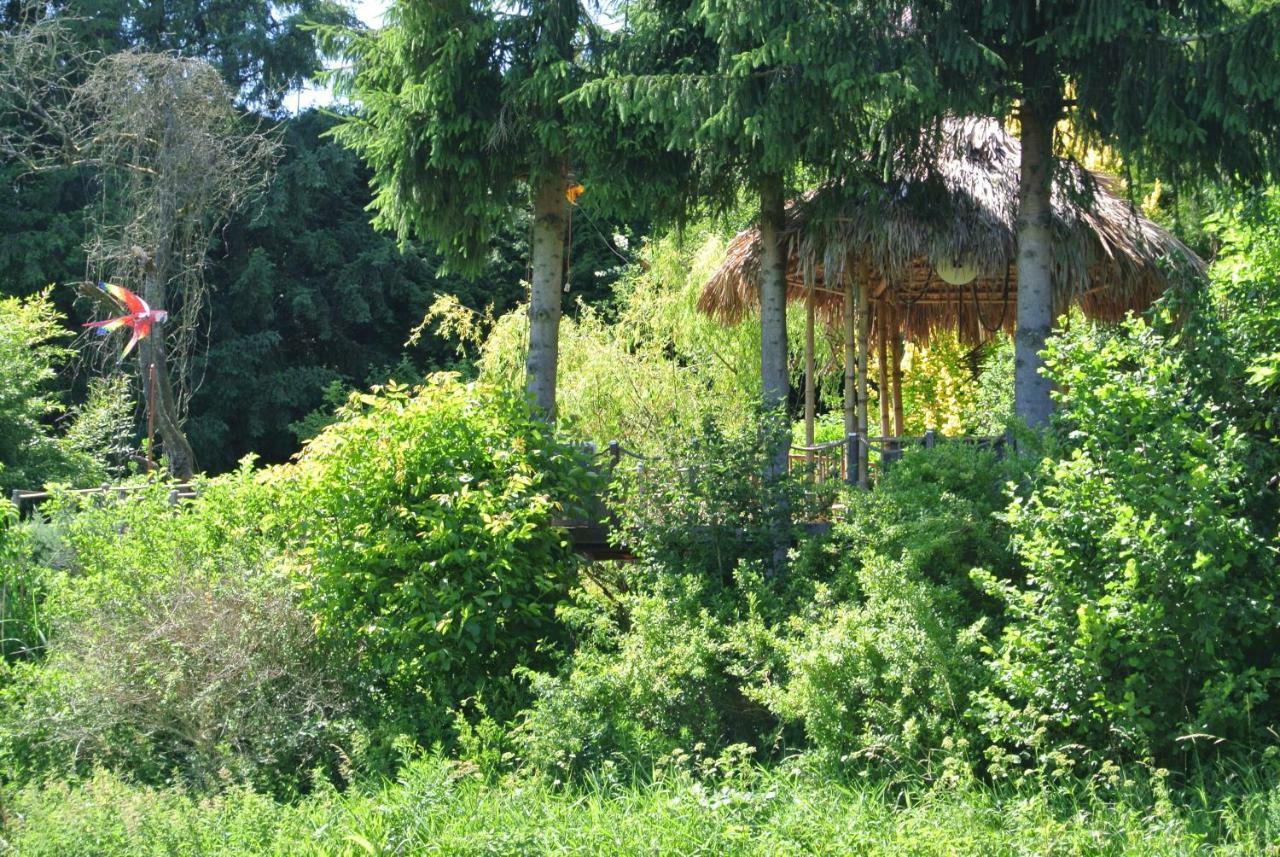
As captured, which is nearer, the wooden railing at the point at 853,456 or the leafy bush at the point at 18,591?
the wooden railing at the point at 853,456

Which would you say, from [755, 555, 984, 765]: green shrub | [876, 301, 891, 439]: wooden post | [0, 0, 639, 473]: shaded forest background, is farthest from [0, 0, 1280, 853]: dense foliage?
[0, 0, 639, 473]: shaded forest background

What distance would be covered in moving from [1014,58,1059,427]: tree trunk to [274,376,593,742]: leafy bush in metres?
3.58

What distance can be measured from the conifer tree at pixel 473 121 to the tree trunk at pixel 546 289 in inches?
0.4

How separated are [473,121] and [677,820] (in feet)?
21.2

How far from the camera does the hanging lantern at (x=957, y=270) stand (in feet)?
38.1

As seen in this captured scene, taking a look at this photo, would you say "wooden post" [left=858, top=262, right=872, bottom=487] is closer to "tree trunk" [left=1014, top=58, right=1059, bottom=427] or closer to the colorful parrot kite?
"tree trunk" [left=1014, top=58, right=1059, bottom=427]

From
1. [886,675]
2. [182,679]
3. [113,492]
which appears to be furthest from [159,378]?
[886,675]

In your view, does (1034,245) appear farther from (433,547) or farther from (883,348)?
(883,348)

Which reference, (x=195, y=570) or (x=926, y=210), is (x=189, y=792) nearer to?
(x=195, y=570)

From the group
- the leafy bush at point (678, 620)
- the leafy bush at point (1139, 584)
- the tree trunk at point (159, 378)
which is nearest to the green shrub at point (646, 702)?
the leafy bush at point (678, 620)

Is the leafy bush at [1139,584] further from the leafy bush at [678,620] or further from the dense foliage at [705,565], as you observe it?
the leafy bush at [678,620]

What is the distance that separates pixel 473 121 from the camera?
10523mm

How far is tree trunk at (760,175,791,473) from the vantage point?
10.8 m

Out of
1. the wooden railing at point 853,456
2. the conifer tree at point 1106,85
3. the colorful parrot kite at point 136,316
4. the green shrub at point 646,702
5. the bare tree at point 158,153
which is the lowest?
the green shrub at point 646,702
